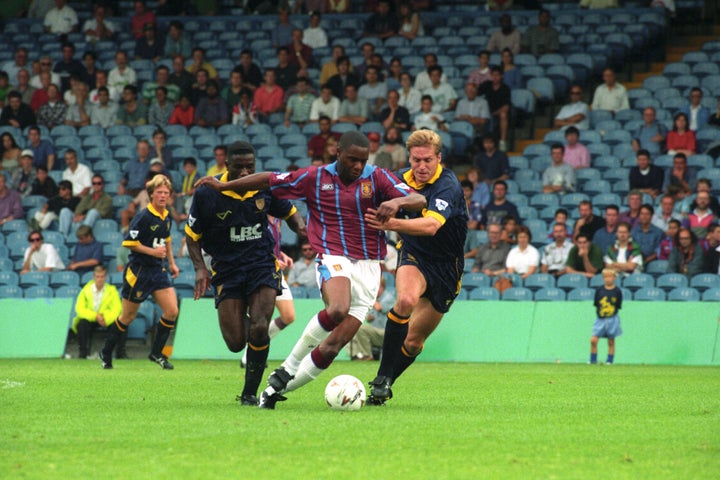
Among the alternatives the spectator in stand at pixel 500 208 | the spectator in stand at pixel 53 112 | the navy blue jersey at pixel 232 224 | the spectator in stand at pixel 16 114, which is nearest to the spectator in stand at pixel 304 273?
the spectator in stand at pixel 500 208

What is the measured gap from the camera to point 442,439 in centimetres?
677

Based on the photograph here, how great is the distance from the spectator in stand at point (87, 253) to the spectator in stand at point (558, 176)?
314 inches

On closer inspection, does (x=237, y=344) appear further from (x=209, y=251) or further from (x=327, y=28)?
(x=327, y=28)

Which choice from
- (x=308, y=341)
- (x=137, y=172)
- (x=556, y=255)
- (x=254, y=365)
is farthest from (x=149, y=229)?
(x=137, y=172)

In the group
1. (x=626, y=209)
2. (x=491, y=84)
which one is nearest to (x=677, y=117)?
(x=626, y=209)

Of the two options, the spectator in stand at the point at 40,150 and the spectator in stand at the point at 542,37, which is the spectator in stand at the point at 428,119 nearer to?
the spectator in stand at the point at 542,37

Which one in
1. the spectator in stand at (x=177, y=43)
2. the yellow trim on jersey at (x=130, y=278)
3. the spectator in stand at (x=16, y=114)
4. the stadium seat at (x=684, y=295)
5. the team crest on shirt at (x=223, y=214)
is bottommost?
the yellow trim on jersey at (x=130, y=278)

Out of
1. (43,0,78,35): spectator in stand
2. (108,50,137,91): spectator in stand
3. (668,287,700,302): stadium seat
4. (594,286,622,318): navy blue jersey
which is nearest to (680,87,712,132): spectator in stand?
(668,287,700,302): stadium seat

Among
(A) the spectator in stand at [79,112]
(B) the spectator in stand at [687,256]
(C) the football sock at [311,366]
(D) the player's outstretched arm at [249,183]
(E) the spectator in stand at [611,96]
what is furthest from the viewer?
(A) the spectator in stand at [79,112]

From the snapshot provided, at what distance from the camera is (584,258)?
60.2ft

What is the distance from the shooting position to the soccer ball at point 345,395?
8.48m

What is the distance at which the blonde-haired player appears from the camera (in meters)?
14.5

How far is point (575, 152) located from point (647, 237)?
271 centimetres

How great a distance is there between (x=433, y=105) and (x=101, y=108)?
7.52 metres
